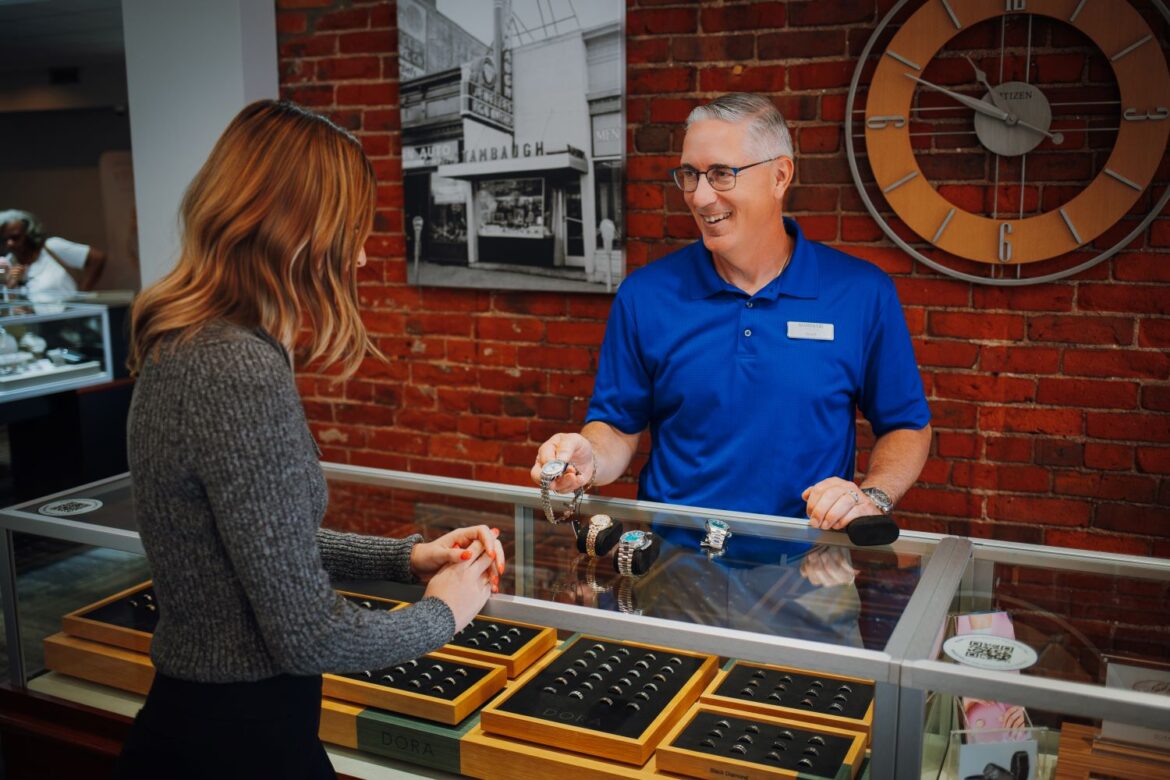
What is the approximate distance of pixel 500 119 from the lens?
10.7 feet

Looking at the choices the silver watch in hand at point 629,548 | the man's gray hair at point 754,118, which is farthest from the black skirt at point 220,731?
the man's gray hair at point 754,118

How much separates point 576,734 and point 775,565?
375 mm

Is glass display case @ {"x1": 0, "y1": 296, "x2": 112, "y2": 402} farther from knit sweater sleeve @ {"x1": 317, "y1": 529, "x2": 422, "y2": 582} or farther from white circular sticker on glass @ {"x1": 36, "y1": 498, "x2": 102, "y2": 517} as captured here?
knit sweater sleeve @ {"x1": 317, "y1": 529, "x2": 422, "y2": 582}

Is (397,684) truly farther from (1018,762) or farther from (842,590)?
(1018,762)

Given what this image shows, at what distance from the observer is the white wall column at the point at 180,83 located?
3551mm

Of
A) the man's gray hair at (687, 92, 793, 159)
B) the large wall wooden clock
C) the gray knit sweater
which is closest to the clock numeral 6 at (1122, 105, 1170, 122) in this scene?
the large wall wooden clock

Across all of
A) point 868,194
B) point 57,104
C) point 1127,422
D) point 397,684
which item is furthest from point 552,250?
point 57,104

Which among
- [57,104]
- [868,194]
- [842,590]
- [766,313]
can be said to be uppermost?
[57,104]

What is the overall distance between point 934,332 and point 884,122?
0.59 metres

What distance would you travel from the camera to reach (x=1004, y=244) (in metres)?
2.69

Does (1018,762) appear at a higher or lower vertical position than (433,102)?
lower

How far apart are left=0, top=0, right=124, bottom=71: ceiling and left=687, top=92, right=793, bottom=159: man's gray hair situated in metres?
6.15

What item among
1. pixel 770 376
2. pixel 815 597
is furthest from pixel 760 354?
pixel 815 597

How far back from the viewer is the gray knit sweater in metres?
1.08
